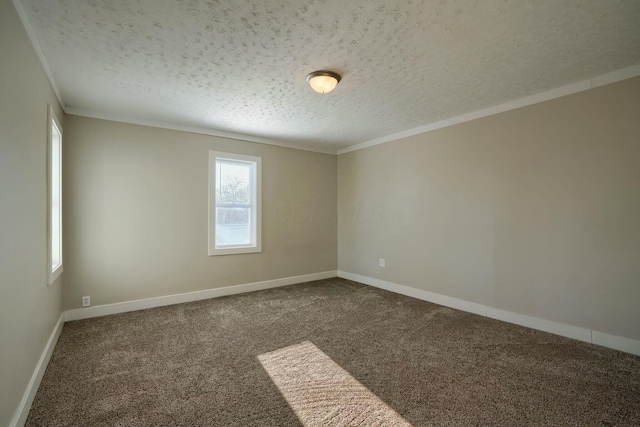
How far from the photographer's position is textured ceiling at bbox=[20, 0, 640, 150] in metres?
1.87

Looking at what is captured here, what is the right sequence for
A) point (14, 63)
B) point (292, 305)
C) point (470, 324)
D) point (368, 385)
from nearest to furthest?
point (14, 63) → point (368, 385) → point (470, 324) → point (292, 305)

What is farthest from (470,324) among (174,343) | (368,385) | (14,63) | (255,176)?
(14,63)

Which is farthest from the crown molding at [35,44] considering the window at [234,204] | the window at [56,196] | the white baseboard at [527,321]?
the white baseboard at [527,321]

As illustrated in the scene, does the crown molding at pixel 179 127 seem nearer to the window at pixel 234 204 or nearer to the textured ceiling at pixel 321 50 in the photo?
the textured ceiling at pixel 321 50

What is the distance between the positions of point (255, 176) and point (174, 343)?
279cm

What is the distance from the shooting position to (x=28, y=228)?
2029 millimetres

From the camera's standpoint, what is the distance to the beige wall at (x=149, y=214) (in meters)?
3.54

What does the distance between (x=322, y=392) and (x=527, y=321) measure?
2.57m

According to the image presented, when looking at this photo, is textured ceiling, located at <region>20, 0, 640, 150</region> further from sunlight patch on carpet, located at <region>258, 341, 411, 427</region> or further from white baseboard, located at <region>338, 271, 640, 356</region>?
sunlight patch on carpet, located at <region>258, 341, 411, 427</region>

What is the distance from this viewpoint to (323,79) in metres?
Result: 2.65

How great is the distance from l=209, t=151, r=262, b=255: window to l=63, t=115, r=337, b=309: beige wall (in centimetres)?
11

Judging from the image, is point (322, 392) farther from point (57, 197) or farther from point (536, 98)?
point (536, 98)

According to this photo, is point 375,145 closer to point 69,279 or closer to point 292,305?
point 292,305

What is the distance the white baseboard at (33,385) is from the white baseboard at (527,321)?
416cm
